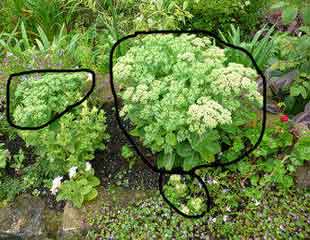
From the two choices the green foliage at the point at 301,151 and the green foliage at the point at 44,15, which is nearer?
the green foliage at the point at 301,151

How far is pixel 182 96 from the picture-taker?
2.80 meters

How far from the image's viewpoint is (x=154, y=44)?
10.2ft

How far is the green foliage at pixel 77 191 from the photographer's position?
3150 millimetres

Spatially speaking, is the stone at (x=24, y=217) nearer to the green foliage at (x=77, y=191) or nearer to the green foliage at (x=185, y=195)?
the green foliage at (x=77, y=191)

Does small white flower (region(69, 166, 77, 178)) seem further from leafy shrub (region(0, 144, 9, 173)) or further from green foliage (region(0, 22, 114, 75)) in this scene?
green foliage (region(0, 22, 114, 75))

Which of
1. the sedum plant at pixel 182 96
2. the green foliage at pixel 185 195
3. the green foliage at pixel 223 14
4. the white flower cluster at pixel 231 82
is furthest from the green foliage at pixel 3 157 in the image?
the green foliage at pixel 223 14

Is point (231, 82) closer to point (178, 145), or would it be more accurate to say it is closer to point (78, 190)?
point (178, 145)

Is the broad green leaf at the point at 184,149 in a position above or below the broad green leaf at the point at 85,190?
above

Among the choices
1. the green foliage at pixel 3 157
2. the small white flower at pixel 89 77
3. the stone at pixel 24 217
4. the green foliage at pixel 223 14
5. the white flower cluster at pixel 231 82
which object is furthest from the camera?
the green foliage at pixel 223 14

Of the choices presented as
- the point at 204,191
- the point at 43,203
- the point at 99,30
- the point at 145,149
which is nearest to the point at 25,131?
the point at 43,203

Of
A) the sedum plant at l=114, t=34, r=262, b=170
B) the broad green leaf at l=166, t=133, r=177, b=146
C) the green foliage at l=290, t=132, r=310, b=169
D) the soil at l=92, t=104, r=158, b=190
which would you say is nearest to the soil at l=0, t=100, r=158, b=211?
the soil at l=92, t=104, r=158, b=190

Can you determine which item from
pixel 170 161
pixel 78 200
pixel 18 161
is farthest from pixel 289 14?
pixel 18 161

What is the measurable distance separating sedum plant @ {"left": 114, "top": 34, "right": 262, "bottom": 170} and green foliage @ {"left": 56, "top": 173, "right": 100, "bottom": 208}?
521mm

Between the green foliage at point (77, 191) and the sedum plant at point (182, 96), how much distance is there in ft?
1.71
